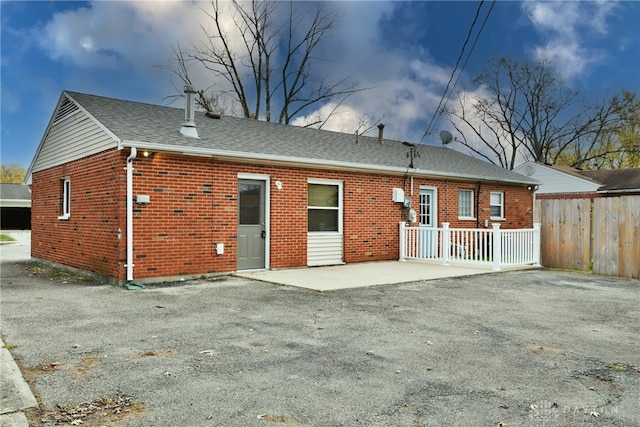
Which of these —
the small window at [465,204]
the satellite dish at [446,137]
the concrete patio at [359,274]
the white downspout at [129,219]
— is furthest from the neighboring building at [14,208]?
the small window at [465,204]

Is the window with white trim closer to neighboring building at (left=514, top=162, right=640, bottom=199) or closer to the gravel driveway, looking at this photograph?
the gravel driveway

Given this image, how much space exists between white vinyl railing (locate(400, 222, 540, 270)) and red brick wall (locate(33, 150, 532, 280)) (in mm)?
524

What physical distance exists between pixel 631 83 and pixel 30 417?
4274 centimetres

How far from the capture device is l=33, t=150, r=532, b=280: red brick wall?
9.91 m

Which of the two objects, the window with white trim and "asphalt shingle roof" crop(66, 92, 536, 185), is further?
the window with white trim

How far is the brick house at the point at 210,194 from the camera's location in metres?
9.95

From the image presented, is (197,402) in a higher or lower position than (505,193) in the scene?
lower

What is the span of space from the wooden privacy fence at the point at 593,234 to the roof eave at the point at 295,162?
10.8 feet

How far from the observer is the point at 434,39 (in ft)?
72.9

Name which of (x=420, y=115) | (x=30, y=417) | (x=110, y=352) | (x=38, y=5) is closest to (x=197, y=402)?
(x=30, y=417)

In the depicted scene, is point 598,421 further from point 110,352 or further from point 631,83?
point 631,83

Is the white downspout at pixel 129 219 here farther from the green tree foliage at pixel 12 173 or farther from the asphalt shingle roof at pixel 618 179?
the green tree foliage at pixel 12 173

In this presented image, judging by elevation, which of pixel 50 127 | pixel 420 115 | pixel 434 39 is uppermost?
pixel 434 39

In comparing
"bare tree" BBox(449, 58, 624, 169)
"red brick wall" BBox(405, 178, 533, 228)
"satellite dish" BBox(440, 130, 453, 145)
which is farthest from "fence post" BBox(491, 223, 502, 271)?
"bare tree" BBox(449, 58, 624, 169)
